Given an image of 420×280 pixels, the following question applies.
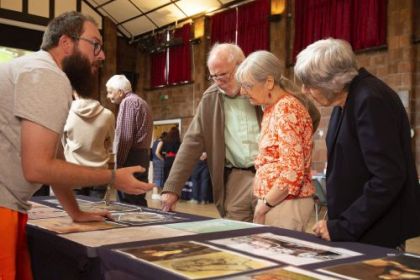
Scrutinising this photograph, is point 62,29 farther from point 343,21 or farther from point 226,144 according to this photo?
point 343,21

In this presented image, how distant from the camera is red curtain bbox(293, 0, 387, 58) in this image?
7.38 meters

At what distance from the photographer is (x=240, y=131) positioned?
2367 millimetres

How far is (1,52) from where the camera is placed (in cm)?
1043

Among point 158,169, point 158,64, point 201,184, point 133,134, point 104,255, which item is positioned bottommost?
point 201,184

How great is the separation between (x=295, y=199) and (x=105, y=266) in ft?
2.81

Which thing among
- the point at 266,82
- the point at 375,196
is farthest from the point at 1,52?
the point at 375,196

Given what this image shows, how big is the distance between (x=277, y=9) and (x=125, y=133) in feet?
19.9

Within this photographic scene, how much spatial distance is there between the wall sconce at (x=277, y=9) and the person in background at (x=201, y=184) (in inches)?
116

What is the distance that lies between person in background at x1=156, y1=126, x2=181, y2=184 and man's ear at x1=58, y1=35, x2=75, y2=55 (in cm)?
721

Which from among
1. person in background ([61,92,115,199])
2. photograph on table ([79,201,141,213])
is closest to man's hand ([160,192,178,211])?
photograph on table ([79,201,141,213])

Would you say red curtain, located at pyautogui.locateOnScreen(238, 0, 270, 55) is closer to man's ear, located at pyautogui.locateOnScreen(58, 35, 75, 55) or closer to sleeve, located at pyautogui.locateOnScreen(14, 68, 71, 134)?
man's ear, located at pyautogui.locateOnScreen(58, 35, 75, 55)

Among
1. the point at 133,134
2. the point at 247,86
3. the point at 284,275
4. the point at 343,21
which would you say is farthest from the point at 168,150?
the point at 284,275

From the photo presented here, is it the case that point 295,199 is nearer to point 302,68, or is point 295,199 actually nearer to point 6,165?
point 302,68

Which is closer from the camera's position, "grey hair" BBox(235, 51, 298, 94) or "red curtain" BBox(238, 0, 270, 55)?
"grey hair" BBox(235, 51, 298, 94)
